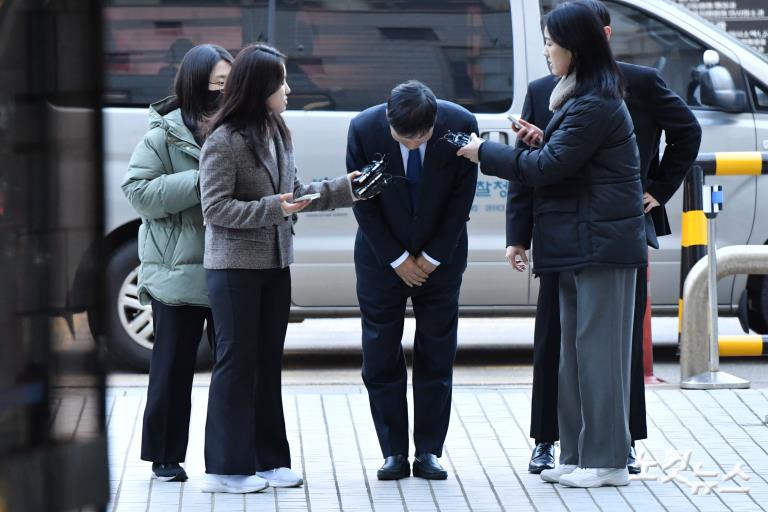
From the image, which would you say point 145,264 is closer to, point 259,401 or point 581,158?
point 259,401

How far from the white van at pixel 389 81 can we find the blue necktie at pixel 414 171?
270 centimetres

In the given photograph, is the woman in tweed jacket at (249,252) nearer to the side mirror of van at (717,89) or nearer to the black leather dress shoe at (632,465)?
the black leather dress shoe at (632,465)

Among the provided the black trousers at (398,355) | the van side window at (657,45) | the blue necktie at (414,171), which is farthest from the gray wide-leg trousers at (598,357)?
the van side window at (657,45)

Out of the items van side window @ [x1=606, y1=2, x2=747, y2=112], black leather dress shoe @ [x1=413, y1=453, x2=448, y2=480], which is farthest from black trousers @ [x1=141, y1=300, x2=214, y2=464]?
van side window @ [x1=606, y1=2, x2=747, y2=112]

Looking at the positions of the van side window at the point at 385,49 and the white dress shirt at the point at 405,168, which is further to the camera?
the van side window at the point at 385,49

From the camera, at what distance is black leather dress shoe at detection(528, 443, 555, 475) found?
5.46 meters

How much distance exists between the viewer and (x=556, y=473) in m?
5.30

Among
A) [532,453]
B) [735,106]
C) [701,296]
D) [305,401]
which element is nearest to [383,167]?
[532,453]

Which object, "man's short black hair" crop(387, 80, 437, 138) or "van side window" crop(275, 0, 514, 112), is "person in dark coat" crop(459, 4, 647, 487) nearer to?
"man's short black hair" crop(387, 80, 437, 138)

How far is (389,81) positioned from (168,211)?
3.12 m

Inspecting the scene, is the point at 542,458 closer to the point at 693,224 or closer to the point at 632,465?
Answer: the point at 632,465

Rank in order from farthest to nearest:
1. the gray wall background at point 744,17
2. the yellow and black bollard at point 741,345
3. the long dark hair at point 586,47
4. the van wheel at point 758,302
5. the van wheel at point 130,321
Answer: the gray wall background at point 744,17 → the van wheel at point 758,302 → the van wheel at point 130,321 → the yellow and black bollard at point 741,345 → the long dark hair at point 586,47

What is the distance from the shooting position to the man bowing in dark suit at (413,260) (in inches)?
205

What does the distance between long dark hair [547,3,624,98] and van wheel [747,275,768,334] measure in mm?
3310
